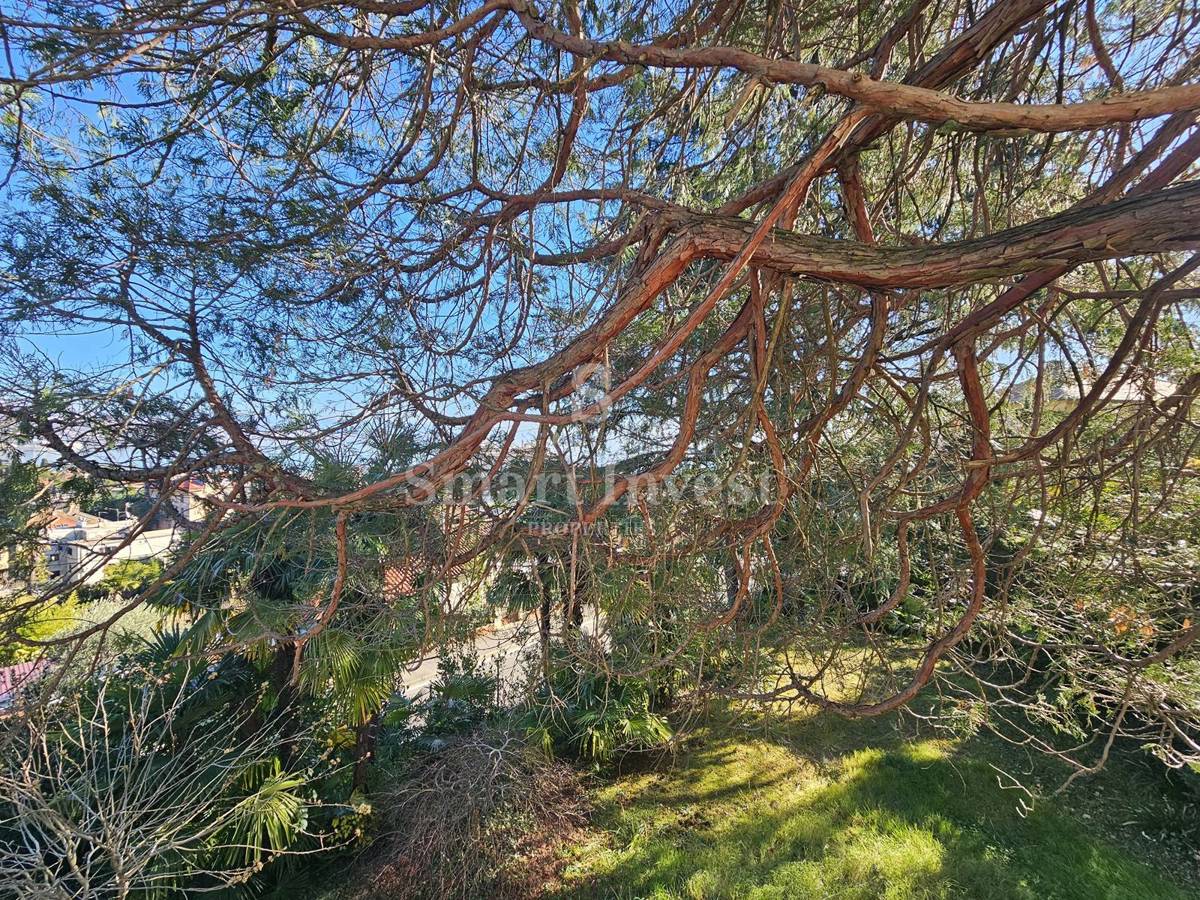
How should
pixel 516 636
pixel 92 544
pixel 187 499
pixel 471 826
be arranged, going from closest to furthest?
pixel 516 636, pixel 92 544, pixel 187 499, pixel 471 826

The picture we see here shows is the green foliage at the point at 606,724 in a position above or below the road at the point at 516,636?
below

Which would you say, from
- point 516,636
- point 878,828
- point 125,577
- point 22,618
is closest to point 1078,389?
point 516,636

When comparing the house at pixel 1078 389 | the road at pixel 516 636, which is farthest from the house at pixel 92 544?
the house at pixel 1078 389

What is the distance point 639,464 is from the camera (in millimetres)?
2932

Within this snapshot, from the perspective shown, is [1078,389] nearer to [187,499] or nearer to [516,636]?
[516,636]

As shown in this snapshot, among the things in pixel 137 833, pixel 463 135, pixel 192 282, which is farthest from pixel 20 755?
pixel 463 135

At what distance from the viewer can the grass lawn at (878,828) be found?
3.70m

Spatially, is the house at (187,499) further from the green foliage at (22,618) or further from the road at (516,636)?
the road at (516,636)

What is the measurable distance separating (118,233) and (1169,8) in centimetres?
504

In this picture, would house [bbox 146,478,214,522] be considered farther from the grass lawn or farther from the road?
the grass lawn

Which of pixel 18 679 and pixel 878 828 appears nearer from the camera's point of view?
pixel 18 679

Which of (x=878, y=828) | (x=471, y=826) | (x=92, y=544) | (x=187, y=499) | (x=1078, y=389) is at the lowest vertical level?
(x=878, y=828)

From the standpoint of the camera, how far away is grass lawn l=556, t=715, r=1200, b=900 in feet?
12.1

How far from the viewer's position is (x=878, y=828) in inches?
166
